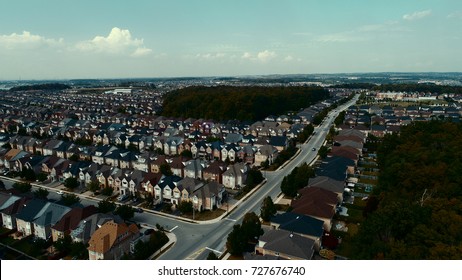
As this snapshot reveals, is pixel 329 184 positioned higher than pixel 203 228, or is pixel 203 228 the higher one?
pixel 329 184

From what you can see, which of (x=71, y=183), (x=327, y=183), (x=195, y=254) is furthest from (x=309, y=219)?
(x=71, y=183)

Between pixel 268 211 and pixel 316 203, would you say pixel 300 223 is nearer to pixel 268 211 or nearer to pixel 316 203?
pixel 268 211

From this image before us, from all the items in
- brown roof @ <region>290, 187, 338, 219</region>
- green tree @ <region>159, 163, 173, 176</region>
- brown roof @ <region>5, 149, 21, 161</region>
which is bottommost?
brown roof @ <region>290, 187, 338, 219</region>

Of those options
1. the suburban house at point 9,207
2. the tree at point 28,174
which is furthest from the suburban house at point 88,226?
the tree at point 28,174

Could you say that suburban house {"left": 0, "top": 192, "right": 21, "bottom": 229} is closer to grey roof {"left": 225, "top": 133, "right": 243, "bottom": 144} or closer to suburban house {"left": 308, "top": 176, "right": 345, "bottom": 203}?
suburban house {"left": 308, "top": 176, "right": 345, "bottom": 203}

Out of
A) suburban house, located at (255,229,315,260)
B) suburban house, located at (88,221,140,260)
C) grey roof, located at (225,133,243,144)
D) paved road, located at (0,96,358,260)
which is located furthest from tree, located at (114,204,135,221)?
grey roof, located at (225,133,243,144)
